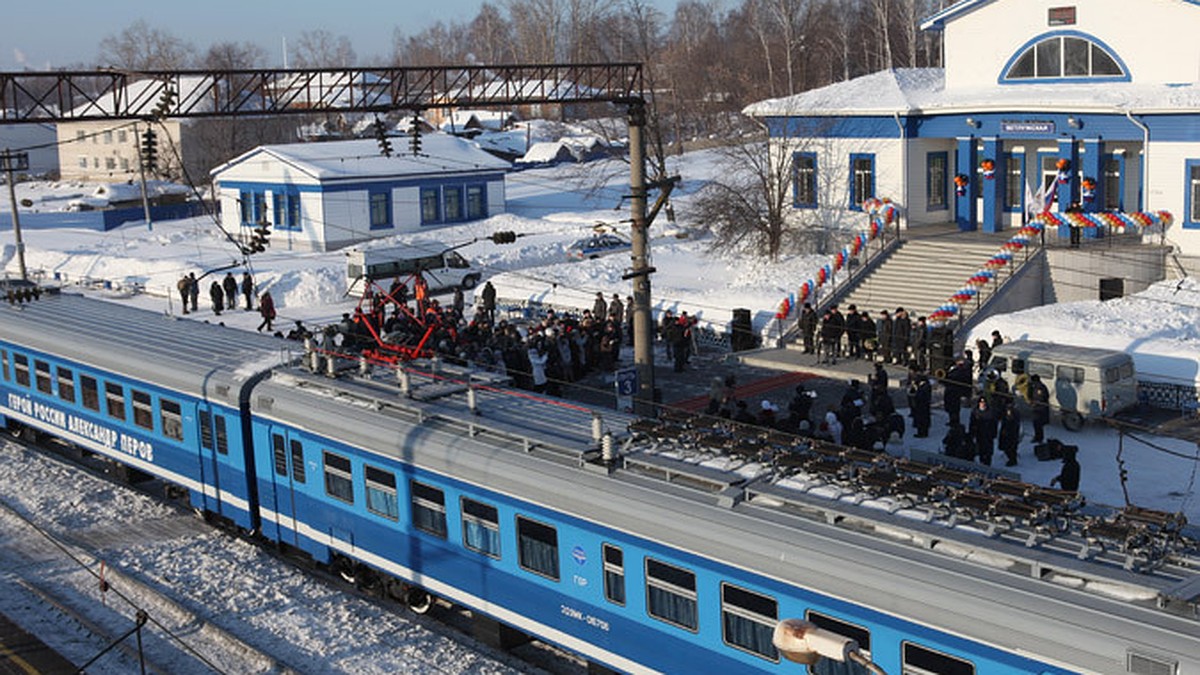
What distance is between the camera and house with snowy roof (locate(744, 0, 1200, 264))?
32.3 meters

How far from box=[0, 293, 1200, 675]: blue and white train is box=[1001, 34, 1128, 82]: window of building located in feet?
77.1

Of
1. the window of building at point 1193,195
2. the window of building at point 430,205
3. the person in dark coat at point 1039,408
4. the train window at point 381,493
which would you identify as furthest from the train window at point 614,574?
the window of building at point 430,205

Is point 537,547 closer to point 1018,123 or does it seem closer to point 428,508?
point 428,508

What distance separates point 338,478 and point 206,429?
135 inches

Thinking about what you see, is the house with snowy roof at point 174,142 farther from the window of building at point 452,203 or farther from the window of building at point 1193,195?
the window of building at point 1193,195

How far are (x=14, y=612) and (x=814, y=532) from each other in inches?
433

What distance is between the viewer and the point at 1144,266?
104 ft

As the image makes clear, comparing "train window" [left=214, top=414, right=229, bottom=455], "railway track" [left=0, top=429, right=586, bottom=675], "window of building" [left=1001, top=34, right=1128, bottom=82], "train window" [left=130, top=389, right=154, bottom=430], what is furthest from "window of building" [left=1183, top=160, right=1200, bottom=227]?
"train window" [left=130, top=389, right=154, bottom=430]

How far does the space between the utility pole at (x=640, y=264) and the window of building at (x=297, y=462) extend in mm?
5202

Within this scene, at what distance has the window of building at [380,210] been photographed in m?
52.3

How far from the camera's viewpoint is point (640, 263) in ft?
67.1

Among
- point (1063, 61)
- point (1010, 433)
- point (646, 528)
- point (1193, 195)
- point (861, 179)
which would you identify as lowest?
point (1010, 433)

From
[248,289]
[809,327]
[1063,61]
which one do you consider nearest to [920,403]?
[809,327]

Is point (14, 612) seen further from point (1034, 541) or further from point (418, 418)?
point (1034, 541)
